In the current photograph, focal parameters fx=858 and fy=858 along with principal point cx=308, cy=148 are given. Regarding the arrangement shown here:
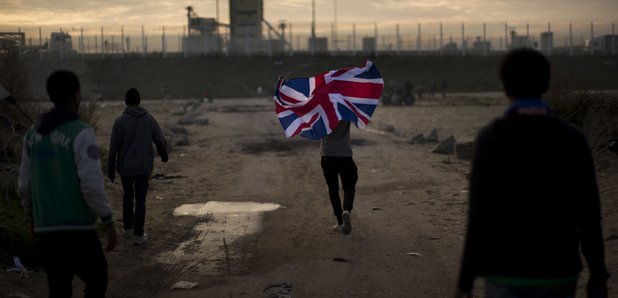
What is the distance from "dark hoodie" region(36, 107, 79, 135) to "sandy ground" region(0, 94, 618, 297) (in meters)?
2.77

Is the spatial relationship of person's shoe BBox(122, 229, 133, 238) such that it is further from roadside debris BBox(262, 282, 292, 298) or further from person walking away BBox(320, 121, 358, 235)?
roadside debris BBox(262, 282, 292, 298)

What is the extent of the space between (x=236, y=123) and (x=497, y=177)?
94.6 ft

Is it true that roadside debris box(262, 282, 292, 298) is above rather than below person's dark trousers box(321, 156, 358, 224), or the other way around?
below

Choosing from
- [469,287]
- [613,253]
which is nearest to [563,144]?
[469,287]

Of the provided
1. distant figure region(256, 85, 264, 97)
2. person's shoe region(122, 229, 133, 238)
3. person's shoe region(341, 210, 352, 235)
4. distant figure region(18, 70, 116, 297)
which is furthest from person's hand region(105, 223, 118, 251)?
distant figure region(256, 85, 264, 97)

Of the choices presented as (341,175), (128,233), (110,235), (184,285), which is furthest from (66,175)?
(341,175)

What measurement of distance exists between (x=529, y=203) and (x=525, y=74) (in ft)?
1.85

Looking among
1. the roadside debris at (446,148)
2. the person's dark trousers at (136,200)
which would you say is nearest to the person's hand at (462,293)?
the person's dark trousers at (136,200)

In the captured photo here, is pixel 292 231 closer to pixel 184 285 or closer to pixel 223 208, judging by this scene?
pixel 223 208

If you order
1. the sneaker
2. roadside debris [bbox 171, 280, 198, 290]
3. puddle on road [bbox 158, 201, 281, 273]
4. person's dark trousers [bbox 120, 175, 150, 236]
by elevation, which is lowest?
puddle on road [bbox 158, 201, 281, 273]

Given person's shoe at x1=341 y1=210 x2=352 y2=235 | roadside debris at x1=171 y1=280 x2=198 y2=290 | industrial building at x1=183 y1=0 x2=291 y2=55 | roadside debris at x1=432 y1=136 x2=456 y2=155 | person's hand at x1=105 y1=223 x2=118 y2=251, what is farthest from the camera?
industrial building at x1=183 y1=0 x2=291 y2=55

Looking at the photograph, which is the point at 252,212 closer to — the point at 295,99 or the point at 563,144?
the point at 295,99

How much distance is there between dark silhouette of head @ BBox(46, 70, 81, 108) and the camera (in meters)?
5.11

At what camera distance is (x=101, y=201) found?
5.10 m
